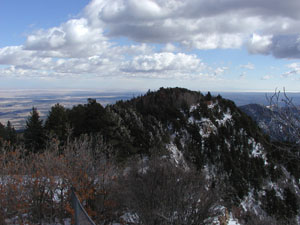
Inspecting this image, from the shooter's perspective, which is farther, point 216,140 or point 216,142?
point 216,140

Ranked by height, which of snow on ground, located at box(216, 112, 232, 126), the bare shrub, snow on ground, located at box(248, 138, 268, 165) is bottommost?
snow on ground, located at box(248, 138, 268, 165)

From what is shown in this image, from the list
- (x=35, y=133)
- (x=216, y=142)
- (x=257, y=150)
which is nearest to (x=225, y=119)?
(x=257, y=150)

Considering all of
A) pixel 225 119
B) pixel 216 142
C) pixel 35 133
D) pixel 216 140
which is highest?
pixel 35 133

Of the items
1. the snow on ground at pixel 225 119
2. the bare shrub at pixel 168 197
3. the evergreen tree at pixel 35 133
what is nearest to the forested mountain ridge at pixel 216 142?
the snow on ground at pixel 225 119

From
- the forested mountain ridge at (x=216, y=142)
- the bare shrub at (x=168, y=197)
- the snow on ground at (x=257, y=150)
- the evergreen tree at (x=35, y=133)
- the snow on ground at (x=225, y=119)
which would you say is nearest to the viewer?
the bare shrub at (x=168, y=197)

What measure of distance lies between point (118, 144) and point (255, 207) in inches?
1096

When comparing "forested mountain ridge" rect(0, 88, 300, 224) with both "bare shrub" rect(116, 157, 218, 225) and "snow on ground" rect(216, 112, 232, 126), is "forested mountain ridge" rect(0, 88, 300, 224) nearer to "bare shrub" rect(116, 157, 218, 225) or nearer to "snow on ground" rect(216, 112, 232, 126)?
"snow on ground" rect(216, 112, 232, 126)

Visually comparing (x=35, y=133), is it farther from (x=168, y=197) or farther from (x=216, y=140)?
(x=216, y=140)

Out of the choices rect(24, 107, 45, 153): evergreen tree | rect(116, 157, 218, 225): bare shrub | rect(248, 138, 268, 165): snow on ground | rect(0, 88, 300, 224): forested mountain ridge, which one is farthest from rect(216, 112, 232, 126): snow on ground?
rect(116, 157, 218, 225): bare shrub

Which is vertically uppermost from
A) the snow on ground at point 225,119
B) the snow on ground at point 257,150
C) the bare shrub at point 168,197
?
the bare shrub at point 168,197

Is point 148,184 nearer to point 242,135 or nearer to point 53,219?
point 53,219

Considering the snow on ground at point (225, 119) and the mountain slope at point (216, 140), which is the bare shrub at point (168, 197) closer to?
the mountain slope at point (216, 140)

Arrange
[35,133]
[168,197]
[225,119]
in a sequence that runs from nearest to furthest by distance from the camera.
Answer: [168,197]
[35,133]
[225,119]

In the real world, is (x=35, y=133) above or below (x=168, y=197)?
above
